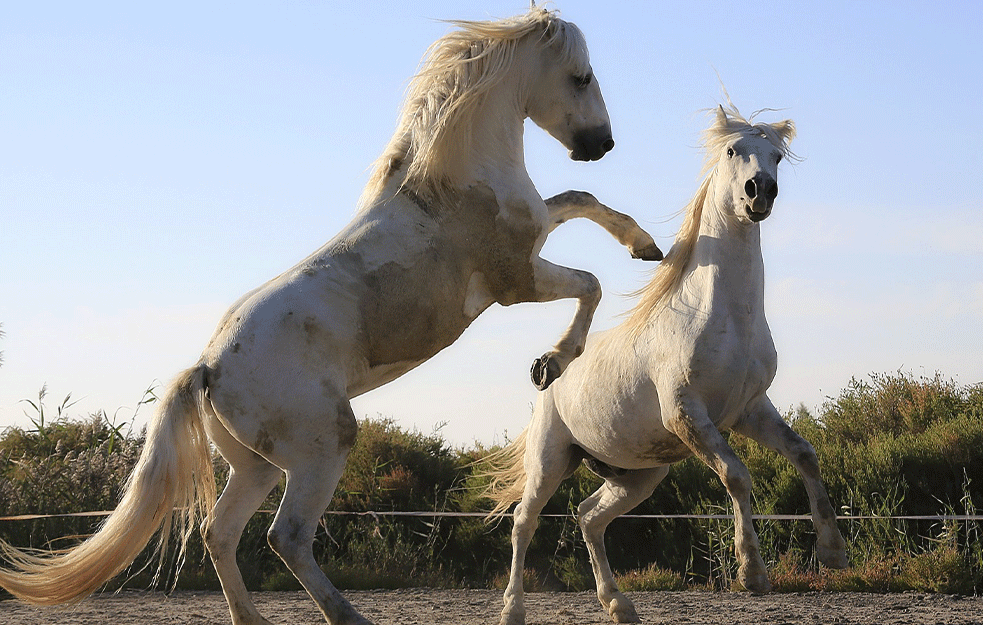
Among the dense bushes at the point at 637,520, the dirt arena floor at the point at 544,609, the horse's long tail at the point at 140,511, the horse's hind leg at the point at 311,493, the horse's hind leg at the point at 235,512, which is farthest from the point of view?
the dense bushes at the point at 637,520

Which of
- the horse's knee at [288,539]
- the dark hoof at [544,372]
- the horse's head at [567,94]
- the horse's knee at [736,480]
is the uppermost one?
the horse's head at [567,94]

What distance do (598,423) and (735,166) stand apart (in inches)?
59.9

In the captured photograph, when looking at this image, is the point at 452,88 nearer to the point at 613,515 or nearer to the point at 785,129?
the point at 785,129

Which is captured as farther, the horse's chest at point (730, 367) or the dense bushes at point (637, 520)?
the dense bushes at point (637, 520)

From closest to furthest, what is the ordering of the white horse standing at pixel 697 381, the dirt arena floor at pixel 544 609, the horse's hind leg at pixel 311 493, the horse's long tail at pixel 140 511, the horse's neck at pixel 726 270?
1. the horse's hind leg at pixel 311 493
2. the horse's long tail at pixel 140 511
3. the white horse standing at pixel 697 381
4. the horse's neck at pixel 726 270
5. the dirt arena floor at pixel 544 609

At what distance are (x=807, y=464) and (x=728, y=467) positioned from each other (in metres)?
0.46

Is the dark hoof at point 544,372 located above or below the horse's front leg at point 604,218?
below

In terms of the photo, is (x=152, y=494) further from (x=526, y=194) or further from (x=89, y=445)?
(x=89, y=445)

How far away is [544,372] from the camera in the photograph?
4961 millimetres

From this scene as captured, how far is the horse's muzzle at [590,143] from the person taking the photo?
4984 millimetres

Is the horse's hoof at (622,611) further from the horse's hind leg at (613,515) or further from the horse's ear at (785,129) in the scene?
the horse's ear at (785,129)

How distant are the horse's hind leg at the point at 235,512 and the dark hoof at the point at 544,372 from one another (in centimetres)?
123

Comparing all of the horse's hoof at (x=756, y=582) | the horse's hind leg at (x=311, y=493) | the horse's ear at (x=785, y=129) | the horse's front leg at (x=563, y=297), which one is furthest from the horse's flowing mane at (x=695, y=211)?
the horse's hind leg at (x=311, y=493)

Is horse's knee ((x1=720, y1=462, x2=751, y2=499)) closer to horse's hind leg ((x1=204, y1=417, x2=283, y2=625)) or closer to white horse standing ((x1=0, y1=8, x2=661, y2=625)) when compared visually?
white horse standing ((x1=0, y1=8, x2=661, y2=625))
